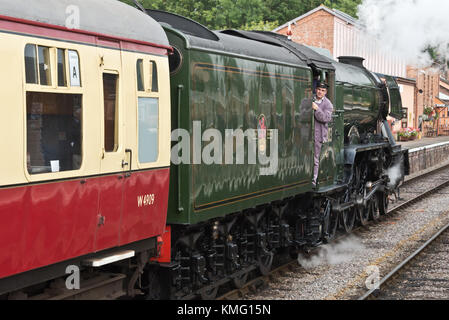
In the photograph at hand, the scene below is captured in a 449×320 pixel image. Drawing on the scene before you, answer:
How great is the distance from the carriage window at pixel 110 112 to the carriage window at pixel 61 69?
496 millimetres

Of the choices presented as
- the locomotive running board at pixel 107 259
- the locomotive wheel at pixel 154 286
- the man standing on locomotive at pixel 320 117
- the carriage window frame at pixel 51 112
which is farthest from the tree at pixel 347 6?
the carriage window frame at pixel 51 112

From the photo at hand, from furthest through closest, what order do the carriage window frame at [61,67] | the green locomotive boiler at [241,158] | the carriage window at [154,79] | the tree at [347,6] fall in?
the tree at [347,6]
the green locomotive boiler at [241,158]
the carriage window at [154,79]
the carriage window frame at [61,67]

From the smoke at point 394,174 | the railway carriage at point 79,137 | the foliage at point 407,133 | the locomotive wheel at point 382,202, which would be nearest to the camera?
the railway carriage at point 79,137

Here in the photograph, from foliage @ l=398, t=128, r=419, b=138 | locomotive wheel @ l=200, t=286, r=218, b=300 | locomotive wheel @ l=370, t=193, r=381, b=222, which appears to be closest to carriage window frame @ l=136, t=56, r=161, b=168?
locomotive wheel @ l=200, t=286, r=218, b=300

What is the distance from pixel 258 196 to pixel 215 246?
0.89 meters

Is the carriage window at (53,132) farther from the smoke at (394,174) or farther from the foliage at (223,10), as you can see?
the foliage at (223,10)

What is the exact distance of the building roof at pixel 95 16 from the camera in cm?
436

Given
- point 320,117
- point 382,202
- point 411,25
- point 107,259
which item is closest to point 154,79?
point 107,259

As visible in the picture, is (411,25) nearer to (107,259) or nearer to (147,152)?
(147,152)

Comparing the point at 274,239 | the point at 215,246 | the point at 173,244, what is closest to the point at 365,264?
the point at 274,239

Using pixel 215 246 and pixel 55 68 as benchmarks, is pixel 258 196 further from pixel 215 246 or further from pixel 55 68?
pixel 55 68

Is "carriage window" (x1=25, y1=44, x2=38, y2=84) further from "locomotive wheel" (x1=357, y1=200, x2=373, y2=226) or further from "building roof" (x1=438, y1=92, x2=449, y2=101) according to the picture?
"building roof" (x1=438, y1=92, x2=449, y2=101)

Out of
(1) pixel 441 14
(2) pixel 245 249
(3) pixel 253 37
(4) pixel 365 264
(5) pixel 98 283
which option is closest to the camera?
(5) pixel 98 283
